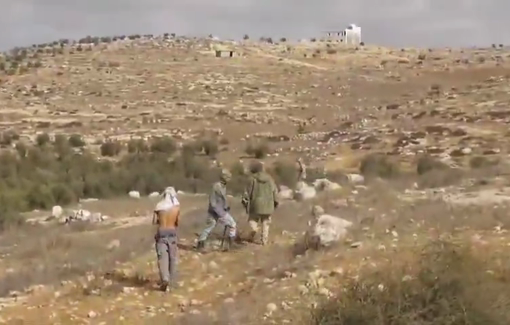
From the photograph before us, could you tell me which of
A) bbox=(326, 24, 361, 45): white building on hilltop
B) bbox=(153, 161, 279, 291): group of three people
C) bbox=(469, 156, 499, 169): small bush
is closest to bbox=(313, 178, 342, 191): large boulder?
bbox=(469, 156, 499, 169): small bush

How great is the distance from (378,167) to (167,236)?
51.0 feet

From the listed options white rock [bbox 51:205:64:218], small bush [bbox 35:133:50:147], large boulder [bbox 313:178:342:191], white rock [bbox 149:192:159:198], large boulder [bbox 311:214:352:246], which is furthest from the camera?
small bush [bbox 35:133:50:147]

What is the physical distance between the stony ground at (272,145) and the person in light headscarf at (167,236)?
0.31 m

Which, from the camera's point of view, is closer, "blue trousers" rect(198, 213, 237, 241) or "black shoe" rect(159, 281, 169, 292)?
"black shoe" rect(159, 281, 169, 292)

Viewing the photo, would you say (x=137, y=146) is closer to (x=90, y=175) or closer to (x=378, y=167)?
(x=90, y=175)

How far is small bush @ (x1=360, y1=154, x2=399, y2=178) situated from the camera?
25.3 metres

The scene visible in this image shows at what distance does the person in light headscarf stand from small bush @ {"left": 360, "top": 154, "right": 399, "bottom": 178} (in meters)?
13.9

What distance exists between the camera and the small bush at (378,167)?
25.3 metres

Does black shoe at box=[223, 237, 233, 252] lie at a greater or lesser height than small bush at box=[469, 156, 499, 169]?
greater

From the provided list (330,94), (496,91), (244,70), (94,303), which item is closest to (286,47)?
(244,70)

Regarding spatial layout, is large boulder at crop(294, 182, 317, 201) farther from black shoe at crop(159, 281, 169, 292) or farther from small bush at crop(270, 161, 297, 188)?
black shoe at crop(159, 281, 169, 292)

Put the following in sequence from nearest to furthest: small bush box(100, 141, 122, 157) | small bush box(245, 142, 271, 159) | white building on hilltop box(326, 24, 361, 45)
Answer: small bush box(245, 142, 271, 159)
small bush box(100, 141, 122, 157)
white building on hilltop box(326, 24, 361, 45)

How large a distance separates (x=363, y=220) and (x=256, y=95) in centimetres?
4566

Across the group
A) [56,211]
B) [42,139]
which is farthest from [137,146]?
[56,211]
